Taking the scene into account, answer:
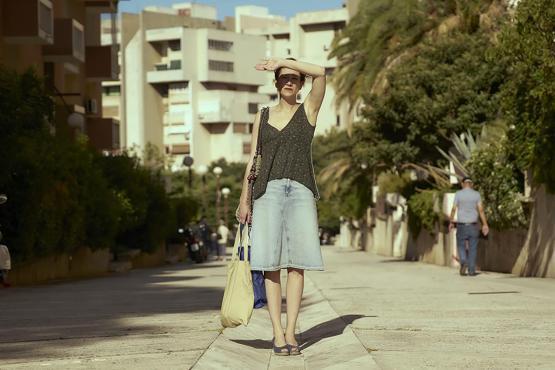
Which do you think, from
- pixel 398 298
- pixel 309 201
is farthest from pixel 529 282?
pixel 309 201

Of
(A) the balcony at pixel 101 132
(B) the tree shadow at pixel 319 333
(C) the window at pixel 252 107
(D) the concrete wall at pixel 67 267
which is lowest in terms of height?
(D) the concrete wall at pixel 67 267

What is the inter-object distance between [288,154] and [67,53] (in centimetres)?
3591

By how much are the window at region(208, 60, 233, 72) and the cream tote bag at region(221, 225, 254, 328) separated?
6515 inches

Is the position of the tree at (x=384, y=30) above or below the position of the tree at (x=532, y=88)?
above

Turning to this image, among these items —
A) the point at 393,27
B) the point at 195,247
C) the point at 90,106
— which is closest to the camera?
the point at 393,27

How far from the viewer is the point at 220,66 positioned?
176 metres

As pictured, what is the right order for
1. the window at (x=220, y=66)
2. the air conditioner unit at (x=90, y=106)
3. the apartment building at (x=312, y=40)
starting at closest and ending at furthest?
1. the air conditioner unit at (x=90, y=106)
2. the apartment building at (x=312, y=40)
3. the window at (x=220, y=66)

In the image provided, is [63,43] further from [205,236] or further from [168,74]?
[168,74]

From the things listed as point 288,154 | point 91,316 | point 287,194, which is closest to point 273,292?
point 287,194

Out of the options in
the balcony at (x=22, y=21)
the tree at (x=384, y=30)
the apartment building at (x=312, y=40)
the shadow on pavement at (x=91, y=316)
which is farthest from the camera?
the apartment building at (x=312, y=40)

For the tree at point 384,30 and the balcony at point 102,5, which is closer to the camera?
the tree at point 384,30

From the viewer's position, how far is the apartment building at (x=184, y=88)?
171m

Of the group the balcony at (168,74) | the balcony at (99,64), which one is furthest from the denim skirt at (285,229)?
the balcony at (168,74)

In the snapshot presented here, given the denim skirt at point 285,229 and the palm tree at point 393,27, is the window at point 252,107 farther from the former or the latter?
the denim skirt at point 285,229
